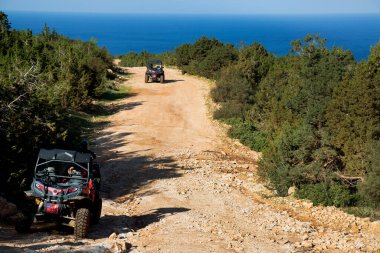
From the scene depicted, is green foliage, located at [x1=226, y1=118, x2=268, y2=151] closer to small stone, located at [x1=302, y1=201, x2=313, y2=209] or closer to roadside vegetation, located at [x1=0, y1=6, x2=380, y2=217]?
roadside vegetation, located at [x1=0, y1=6, x2=380, y2=217]

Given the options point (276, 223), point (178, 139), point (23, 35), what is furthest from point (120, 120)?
point (276, 223)

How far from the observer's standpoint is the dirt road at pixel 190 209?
9.66 m

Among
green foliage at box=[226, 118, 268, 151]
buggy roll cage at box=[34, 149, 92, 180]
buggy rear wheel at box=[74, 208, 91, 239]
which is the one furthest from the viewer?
green foliage at box=[226, 118, 268, 151]

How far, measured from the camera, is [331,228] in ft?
39.2

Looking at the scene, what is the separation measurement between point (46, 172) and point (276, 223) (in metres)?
6.12

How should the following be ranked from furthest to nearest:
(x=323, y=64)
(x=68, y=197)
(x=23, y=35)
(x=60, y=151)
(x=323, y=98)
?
1. (x=23, y=35)
2. (x=323, y=64)
3. (x=323, y=98)
4. (x=60, y=151)
5. (x=68, y=197)

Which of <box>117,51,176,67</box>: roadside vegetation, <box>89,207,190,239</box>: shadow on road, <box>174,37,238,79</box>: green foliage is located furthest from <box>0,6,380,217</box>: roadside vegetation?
<box>117,51,176,67</box>: roadside vegetation

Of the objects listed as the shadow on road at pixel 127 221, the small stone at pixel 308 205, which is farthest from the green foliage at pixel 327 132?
the shadow on road at pixel 127 221

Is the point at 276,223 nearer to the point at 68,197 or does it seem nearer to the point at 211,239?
the point at 211,239

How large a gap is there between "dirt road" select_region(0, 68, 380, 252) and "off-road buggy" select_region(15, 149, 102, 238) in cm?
36

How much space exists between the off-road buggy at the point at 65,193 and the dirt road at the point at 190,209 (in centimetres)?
36

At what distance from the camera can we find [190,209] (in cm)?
1285

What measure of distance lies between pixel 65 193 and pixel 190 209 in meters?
4.60

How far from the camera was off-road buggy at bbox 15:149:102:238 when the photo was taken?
902 centimetres
